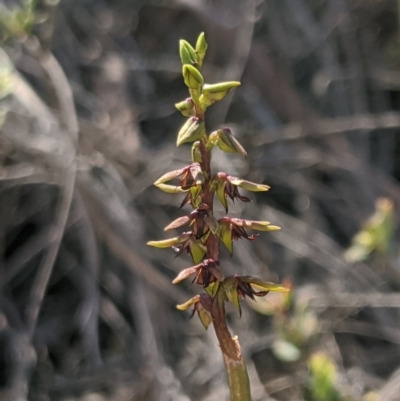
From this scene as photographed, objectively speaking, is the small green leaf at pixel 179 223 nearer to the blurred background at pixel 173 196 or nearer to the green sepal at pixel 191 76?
the green sepal at pixel 191 76

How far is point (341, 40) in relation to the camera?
8.54ft

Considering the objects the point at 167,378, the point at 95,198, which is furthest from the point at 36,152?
the point at 167,378

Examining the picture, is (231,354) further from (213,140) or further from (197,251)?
(213,140)

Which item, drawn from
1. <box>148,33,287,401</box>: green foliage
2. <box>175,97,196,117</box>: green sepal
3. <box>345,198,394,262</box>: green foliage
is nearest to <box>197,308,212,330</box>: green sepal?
<box>148,33,287,401</box>: green foliage

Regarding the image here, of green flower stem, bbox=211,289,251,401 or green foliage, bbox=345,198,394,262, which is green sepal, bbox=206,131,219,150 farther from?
green foliage, bbox=345,198,394,262

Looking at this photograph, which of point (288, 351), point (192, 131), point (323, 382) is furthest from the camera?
point (288, 351)

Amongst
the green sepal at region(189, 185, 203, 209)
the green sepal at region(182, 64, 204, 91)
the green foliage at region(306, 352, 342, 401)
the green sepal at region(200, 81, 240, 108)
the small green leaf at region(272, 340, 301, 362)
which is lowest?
the small green leaf at region(272, 340, 301, 362)

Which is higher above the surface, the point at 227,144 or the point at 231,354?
the point at 227,144

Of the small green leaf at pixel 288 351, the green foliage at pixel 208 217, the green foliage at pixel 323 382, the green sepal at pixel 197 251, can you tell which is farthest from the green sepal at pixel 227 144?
the small green leaf at pixel 288 351

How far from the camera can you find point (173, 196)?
2.34 metres

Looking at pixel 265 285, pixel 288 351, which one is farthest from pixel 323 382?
pixel 265 285

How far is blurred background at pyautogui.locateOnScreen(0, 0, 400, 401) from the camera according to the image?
1.94m

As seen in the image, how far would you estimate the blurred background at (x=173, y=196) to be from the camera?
194 cm

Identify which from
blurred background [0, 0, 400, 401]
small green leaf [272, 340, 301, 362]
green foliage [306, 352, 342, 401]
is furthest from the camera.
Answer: blurred background [0, 0, 400, 401]
